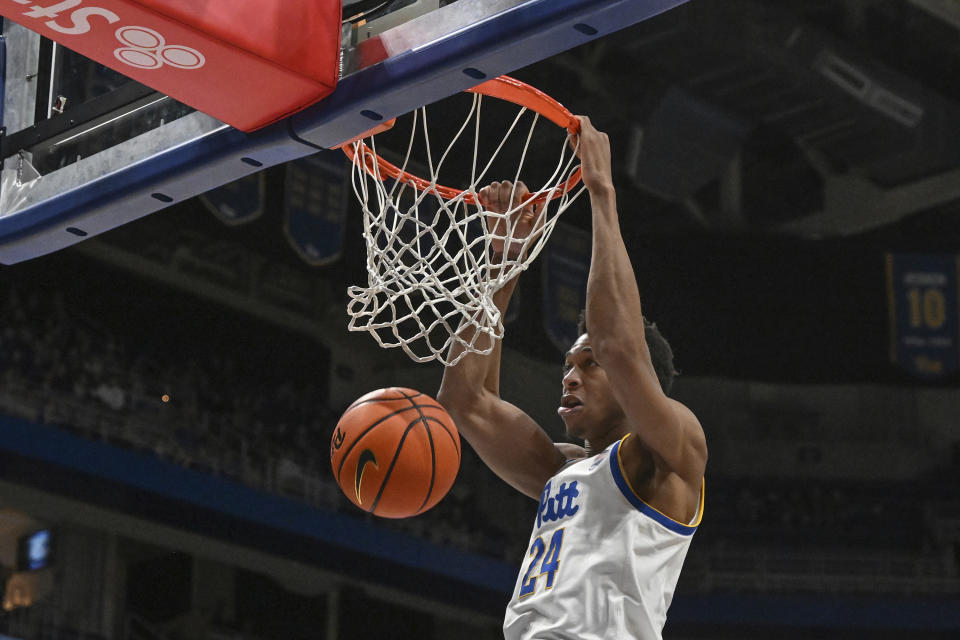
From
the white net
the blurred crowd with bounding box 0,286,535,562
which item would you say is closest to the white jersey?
the white net

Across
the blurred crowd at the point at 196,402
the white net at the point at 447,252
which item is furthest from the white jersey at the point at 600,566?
the blurred crowd at the point at 196,402

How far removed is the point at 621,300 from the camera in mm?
2855

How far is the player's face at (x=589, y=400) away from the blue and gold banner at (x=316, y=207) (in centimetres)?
789

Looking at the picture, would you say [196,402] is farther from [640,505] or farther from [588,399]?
[640,505]

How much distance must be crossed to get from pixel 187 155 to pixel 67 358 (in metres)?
A: 8.74

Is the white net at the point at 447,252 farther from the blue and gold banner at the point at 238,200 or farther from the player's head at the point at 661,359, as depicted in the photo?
the blue and gold banner at the point at 238,200

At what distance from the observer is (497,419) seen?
11.3ft

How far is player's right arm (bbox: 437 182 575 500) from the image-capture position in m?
3.39

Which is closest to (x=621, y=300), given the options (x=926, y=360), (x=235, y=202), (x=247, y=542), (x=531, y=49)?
(x=531, y=49)

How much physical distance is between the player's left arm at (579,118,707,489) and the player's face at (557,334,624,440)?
0.79 ft

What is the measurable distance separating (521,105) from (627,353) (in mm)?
735

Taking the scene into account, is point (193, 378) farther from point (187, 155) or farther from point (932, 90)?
point (187, 155)

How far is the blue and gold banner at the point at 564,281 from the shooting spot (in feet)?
38.5

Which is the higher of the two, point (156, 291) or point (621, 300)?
point (156, 291)
